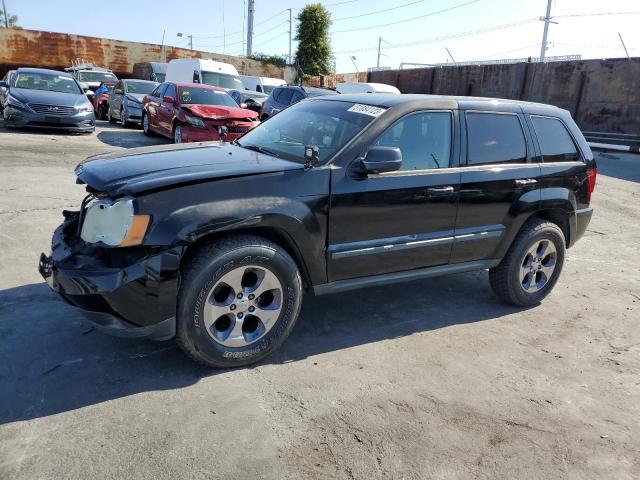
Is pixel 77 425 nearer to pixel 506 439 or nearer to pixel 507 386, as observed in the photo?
pixel 506 439

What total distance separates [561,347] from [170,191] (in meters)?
3.13

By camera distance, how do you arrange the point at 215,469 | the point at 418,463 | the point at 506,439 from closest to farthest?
the point at 215,469, the point at 418,463, the point at 506,439

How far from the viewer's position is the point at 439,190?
13.1 feet

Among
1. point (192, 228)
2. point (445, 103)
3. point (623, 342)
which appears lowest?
point (623, 342)

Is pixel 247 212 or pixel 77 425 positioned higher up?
pixel 247 212

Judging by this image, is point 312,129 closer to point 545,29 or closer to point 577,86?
point 577,86

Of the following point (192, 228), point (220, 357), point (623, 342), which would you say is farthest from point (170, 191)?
point (623, 342)

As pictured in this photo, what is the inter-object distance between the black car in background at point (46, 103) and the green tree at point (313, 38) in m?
31.5

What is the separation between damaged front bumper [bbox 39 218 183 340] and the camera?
115 inches

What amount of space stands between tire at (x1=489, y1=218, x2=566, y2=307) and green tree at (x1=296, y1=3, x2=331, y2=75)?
40386 millimetres

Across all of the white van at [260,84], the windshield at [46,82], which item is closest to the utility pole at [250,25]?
the white van at [260,84]

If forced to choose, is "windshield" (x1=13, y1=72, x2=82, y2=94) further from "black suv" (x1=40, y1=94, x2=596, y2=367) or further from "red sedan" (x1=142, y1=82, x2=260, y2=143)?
"black suv" (x1=40, y1=94, x2=596, y2=367)

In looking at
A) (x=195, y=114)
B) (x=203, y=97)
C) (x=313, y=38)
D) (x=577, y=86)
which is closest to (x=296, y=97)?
(x=203, y=97)

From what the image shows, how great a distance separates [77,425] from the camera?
106 inches
